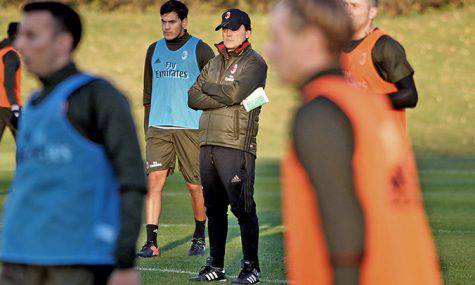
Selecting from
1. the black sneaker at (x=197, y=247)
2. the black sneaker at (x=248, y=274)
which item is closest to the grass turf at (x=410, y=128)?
the black sneaker at (x=197, y=247)

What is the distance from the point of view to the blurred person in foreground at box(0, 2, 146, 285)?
4.26m

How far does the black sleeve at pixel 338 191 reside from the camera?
126 inches

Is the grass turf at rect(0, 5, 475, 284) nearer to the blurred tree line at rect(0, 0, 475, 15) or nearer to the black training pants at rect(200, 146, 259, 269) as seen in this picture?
the black training pants at rect(200, 146, 259, 269)

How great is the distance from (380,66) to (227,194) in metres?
2.59

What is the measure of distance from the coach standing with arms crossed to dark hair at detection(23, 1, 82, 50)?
484cm

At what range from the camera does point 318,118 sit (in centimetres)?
324

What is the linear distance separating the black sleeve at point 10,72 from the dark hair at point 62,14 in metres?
12.3

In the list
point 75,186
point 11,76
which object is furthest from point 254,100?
point 11,76

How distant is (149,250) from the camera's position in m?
11.0

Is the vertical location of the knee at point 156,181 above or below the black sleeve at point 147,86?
below

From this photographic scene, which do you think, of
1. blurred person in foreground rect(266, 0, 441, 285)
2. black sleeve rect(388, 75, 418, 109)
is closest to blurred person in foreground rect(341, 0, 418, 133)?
black sleeve rect(388, 75, 418, 109)

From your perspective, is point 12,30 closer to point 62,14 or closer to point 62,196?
point 62,14

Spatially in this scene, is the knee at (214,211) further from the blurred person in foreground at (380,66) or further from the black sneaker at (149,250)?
the blurred person in foreground at (380,66)

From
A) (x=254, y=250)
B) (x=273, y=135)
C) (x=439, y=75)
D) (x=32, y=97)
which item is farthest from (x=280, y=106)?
(x=32, y=97)
